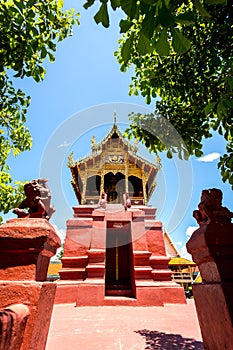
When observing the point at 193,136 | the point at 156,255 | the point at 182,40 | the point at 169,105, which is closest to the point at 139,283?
the point at 156,255

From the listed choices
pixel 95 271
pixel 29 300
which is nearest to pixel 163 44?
pixel 29 300

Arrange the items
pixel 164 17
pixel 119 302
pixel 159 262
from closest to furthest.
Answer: pixel 164 17 → pixel 119 302 → pixel 159 262

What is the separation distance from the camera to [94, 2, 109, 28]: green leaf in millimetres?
1347

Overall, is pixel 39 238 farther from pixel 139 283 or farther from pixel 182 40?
pixel 139 283

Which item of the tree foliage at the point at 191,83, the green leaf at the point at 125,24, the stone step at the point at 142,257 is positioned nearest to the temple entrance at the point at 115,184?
the stone step at the point at 142,257

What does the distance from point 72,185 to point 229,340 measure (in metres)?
13.6

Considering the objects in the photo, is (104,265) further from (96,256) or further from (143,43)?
(143,43)

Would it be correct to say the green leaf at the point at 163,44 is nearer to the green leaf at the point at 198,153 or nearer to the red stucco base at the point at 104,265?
the green leaf at the point at 198,153

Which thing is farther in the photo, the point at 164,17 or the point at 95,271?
the point at 95,271

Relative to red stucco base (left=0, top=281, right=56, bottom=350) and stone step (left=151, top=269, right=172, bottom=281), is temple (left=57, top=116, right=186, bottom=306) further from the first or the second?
red stucco base (left=0, top=281, right=56, bottom=350)

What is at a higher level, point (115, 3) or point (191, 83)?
point (191, 83)

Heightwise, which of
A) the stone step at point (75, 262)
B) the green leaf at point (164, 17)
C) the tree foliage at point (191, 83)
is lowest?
the green leaf at point (164, 17)

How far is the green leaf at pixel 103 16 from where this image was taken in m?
1.35

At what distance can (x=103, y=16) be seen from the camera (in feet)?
4.50
